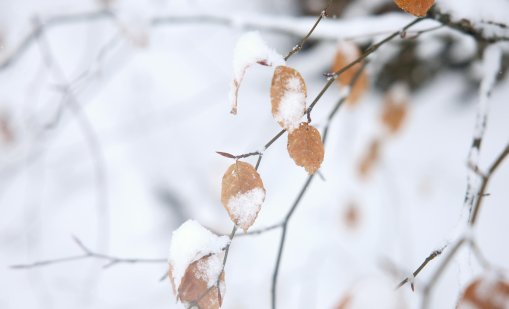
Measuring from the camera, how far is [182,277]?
338 millimetres

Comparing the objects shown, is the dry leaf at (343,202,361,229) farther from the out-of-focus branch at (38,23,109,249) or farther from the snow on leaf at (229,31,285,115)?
the snow on leaf at (229,31,285,115)

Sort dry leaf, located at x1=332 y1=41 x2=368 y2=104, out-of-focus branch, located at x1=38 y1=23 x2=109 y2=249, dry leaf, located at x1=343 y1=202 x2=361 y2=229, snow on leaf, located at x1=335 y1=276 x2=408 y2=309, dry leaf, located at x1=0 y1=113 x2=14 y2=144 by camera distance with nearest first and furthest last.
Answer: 1. dry leaf, located at x1=332 y1=41 x2=368 y2=104
2. snow on leaf, located at x1=335 y1=276 x2=408 y2=309
3. out-of-focus branch, located at x1=38 y1=23 x2=109 y2=249
4. dry leaf, located at x1=0 y1=113 x2=14 y2=144
5. dry leaf, located at x1=343 y1=202 x2=361 y2=229

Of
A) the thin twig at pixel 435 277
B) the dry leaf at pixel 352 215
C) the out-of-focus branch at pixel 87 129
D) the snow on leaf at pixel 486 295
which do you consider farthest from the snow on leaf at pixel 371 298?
the dry leaf at pixel 352 215

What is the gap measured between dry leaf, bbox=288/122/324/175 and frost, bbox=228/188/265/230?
0.04 meters

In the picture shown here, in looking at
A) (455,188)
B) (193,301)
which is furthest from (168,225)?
(193,301)

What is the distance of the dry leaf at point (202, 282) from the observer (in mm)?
351

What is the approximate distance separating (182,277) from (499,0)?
70 centimetres

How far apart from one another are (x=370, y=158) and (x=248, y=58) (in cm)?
117

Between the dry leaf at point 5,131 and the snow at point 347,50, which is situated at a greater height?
the dry leaf at point 5,131

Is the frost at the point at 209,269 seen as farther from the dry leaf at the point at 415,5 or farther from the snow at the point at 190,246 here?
the dry leaf at the point at 415,5

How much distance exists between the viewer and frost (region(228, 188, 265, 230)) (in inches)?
12.6

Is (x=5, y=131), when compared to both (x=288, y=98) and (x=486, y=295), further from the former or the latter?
(x=486, y=295)

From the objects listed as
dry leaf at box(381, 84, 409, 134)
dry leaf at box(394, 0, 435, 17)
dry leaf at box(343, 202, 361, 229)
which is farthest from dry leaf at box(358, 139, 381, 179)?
dry leaf at box(394, 0, 435, 17)

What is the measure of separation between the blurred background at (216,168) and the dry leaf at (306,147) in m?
1.14
